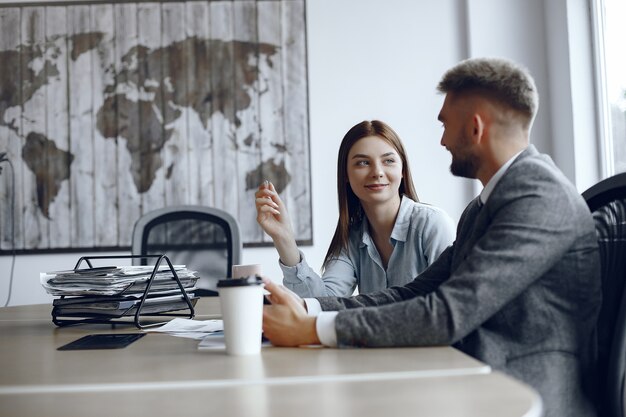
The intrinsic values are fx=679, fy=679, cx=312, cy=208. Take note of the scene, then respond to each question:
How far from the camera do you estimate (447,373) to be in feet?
2.92

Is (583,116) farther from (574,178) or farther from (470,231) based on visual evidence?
(470,231)

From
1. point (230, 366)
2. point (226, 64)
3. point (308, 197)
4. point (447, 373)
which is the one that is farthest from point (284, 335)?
point (226, 64)

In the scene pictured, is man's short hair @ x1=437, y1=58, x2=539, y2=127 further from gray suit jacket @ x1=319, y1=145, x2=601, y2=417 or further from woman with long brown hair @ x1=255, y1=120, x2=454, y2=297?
woman with long brown hair @ x1=255, y1=120, x2=454, y2=297

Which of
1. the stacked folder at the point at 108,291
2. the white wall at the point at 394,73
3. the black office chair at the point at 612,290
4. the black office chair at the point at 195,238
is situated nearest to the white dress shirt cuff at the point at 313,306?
the stacked folder at the point at 108,291

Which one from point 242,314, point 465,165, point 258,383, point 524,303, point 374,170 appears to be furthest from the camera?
point 374,170

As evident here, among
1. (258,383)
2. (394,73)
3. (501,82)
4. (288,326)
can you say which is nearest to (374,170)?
(501,82)

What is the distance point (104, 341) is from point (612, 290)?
0.95 metres

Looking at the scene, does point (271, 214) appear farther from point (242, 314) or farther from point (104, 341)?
point (242, 314)

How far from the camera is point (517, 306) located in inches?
47.5

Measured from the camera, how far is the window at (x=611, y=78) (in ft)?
10.7

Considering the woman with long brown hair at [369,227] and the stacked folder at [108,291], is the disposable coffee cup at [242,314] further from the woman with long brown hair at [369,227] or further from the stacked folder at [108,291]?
the woman with long brown hair at [369,227]

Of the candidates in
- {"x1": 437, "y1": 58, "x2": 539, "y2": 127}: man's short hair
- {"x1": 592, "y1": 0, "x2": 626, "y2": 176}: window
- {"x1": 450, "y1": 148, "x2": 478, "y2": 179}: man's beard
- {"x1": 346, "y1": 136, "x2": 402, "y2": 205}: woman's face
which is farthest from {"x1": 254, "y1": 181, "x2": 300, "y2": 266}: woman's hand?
{"x1": 592, "y1": 0, "x2": 626, "y2": 176}: window

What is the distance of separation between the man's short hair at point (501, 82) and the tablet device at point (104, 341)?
0.84 m

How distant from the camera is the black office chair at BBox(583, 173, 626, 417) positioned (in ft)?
3.78
